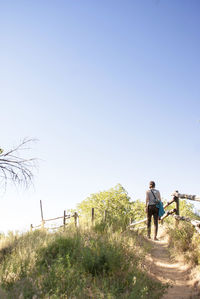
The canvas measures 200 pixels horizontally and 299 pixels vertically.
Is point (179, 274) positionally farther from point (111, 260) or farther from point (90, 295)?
point (90, 295)

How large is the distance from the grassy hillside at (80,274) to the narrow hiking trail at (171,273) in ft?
1.48

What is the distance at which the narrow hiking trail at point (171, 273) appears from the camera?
213 inches

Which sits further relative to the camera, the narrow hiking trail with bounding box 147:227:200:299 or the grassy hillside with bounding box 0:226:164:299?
the narrow hiking trail with bounding box 147:227:200:299

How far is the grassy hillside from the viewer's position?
4.67 metres

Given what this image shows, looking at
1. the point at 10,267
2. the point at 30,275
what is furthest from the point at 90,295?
the point at 10,267

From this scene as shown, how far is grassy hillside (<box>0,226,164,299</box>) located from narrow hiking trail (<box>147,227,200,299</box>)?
0.45 m

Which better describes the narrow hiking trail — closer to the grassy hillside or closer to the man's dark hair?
the grassy hillside

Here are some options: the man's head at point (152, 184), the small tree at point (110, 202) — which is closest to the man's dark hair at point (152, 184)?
the man's head at point (152, 184)

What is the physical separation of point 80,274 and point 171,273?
9.05 ft

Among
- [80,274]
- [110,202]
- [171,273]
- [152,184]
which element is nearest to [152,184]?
[152,184]

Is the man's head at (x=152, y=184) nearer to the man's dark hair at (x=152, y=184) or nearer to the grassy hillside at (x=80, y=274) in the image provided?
the man's dark hair at (x=152, y=184)

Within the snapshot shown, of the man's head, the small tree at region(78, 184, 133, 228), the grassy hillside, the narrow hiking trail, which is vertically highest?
the man's head

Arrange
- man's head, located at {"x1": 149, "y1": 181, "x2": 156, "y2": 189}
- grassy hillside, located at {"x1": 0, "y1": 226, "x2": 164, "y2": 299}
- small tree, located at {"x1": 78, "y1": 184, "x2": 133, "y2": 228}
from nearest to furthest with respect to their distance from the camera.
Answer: grassy hillside, located at {"x1": 0, "y1": 226, "x2": 164, "y2": 299}
man's head, located at {"x1": 149, "y1": 181, "x2": 156, "y2": 189}
small tree, located at {"x1": 78, "y1": 184, "x2": 133, "y2": 228}

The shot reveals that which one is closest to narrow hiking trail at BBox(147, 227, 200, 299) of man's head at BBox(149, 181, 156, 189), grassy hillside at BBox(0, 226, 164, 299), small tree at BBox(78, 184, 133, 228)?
grassy hillside at BBox(0, 226, 164, 299)
